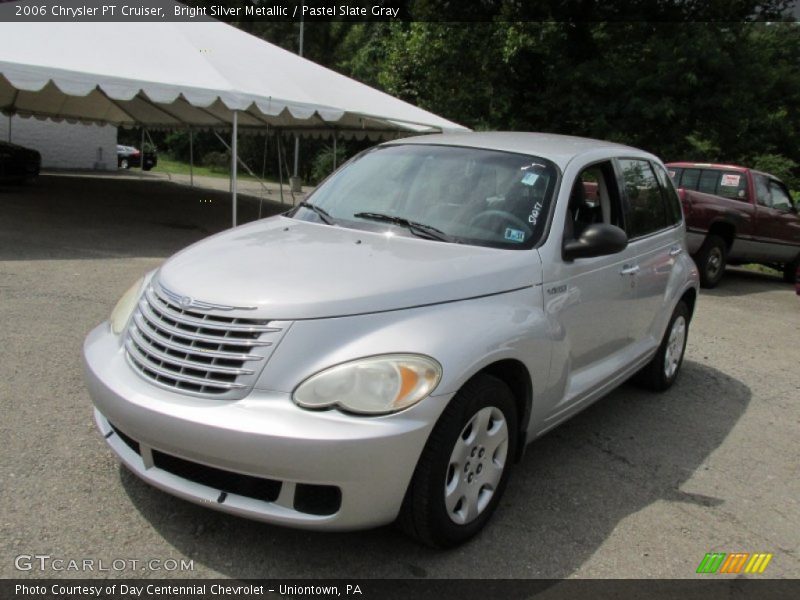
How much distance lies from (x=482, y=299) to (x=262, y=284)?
938 millimetres

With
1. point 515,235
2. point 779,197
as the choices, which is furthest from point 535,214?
point 779,197

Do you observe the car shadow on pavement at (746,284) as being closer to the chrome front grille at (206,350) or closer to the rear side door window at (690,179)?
the rear side door window at (690,179)

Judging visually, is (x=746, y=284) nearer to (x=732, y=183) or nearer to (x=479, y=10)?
(x=732, y=183)

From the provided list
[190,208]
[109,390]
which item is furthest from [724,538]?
[190,208]

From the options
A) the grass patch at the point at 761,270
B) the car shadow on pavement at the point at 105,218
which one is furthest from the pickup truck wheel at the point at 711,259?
the car shadow on pavement at the point at 105,218

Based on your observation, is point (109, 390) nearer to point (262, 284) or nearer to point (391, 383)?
point (262, 284)

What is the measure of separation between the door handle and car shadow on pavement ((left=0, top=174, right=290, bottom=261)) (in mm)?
7353

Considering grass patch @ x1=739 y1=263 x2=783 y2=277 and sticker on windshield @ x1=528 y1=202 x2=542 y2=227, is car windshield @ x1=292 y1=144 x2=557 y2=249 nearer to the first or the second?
sticker on windshield @ x1=528 y1=202 x2=542 y2=227

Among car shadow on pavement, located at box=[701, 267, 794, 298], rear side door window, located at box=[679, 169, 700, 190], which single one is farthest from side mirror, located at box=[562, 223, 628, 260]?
rear side door window, located at box=[679, 169, 700, 190]

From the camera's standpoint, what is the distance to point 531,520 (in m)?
3.23

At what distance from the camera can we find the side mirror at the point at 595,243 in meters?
3.45

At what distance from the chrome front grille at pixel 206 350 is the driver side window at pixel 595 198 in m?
1.96

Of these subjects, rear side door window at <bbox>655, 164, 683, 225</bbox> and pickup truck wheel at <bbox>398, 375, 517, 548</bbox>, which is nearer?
pickup truck wheel at <bbox>398, 375, 517, 548</bbox>

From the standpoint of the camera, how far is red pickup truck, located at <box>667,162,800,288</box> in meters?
10.5
